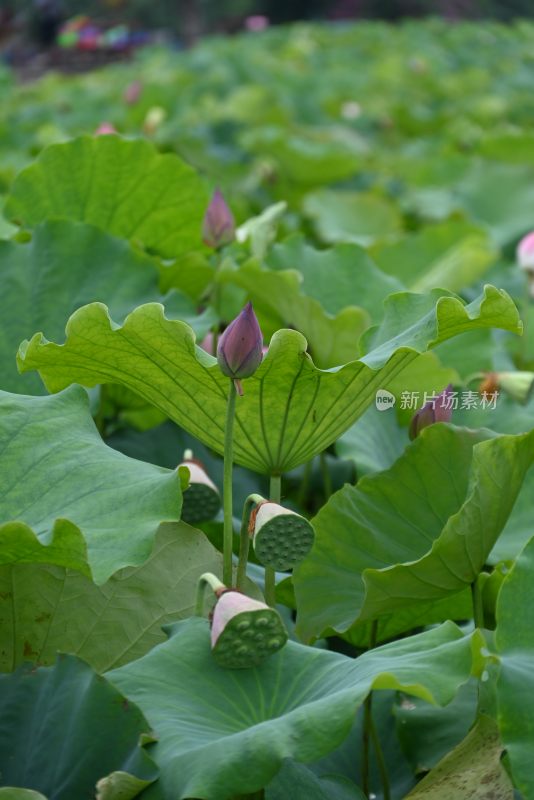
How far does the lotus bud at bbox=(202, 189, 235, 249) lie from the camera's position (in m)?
1.31

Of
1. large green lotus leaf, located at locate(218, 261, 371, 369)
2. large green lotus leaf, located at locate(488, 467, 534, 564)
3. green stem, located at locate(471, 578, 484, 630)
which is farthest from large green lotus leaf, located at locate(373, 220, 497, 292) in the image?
green stem, located at locate(471, 578, 484, 630)

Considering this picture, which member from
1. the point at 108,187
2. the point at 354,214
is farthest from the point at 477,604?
the point at 354,214

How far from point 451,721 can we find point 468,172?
2345 mm

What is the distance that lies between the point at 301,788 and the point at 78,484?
25 centimetres

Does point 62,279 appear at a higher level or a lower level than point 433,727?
higher

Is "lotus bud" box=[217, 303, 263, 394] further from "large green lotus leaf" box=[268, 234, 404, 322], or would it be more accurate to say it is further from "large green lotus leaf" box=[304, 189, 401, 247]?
"large green lotus leaf" box=[304, 189, 401, 247]

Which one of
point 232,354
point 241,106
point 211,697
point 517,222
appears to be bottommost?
point 241,106

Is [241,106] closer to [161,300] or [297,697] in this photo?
[161,300]

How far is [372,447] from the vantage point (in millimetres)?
1187

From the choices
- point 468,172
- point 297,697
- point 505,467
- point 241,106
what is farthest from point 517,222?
Answer: point 297,697

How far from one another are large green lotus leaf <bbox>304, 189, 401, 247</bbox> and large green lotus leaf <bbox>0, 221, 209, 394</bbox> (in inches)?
53.4

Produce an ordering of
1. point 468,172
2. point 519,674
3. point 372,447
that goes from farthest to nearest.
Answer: point 468,172 → point 372,447 → point 519,674

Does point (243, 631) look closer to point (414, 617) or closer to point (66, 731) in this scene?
point (66, 731)

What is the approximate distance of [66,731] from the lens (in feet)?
2.44
